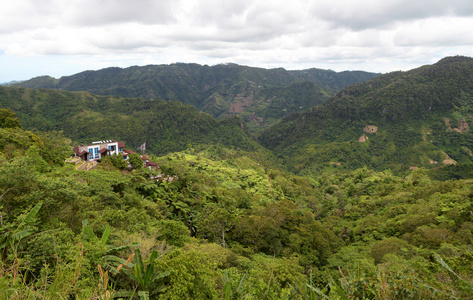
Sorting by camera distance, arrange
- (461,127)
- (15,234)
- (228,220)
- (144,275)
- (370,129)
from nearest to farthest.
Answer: (15,234), (144,275), (228,220), (461,127), (370,129)

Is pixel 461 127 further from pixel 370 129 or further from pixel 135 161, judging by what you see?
pixel 135 161

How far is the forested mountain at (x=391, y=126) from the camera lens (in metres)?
110

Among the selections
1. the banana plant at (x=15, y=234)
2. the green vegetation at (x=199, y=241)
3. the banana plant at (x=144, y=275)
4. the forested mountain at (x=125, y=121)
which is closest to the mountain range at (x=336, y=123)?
the forested mountain at (x=125, y=121)

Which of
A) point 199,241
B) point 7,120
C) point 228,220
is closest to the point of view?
point 199,241

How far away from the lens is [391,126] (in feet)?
430

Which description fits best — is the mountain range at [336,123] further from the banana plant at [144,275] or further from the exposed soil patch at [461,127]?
the banana plant at [144,275]

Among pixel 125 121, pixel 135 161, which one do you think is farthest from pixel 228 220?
pixel 125 121

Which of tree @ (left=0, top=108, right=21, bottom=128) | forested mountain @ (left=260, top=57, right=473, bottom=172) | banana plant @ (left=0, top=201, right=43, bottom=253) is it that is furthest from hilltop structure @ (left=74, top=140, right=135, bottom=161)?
forested mountain @ (left=260, top=57, right=473, bottom=172)

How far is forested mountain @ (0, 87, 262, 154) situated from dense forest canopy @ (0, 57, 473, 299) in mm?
1554

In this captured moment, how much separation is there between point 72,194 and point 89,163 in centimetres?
2355

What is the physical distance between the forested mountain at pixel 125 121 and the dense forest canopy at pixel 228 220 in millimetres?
1554

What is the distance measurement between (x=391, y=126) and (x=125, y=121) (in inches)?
5751

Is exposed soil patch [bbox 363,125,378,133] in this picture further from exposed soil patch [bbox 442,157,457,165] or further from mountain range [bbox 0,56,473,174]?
exposed soil patch [bbox 442,157,457,165]

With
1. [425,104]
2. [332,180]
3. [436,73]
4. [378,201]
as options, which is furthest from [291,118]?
[378,201]
